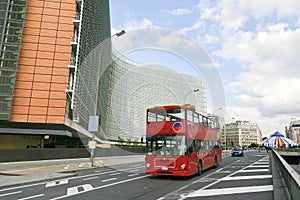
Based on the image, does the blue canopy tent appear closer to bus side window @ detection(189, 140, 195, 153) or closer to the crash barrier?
bus side window @ detection(189, 140, 195, 153)

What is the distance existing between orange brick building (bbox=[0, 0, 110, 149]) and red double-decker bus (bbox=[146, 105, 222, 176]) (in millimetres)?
24715

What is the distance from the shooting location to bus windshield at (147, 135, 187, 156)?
494 inches

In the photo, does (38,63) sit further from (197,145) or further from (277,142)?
Result: (277,142)

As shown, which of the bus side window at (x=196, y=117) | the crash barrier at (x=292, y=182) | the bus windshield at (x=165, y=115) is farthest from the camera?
the bus side window at (x=196, y=117)

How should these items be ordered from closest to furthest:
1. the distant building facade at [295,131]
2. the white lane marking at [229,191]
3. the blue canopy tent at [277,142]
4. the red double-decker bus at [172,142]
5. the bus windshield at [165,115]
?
the white lane marking at [229,191] → the red double-decker bus at [172,142] → the bus windshield at [165,115] → the blue canopy tent at [277,142] → the distant building facade at [295,131]

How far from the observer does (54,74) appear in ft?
117

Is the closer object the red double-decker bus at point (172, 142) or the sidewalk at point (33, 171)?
the red double-decker bus at point (172, 142)

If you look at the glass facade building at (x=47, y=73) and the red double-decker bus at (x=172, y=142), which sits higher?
the glass facade building at (x=47, y=73)

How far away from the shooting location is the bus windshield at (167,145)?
41.2 ft

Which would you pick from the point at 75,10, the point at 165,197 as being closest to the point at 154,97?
the point at 75,10

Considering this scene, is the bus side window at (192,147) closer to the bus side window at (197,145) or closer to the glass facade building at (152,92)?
the bus side window at (197,145)

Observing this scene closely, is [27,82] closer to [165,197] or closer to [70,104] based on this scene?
[70,104]

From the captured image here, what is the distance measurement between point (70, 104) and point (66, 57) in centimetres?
682

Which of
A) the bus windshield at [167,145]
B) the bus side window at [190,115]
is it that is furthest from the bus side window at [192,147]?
the bus side window at [190,115]
